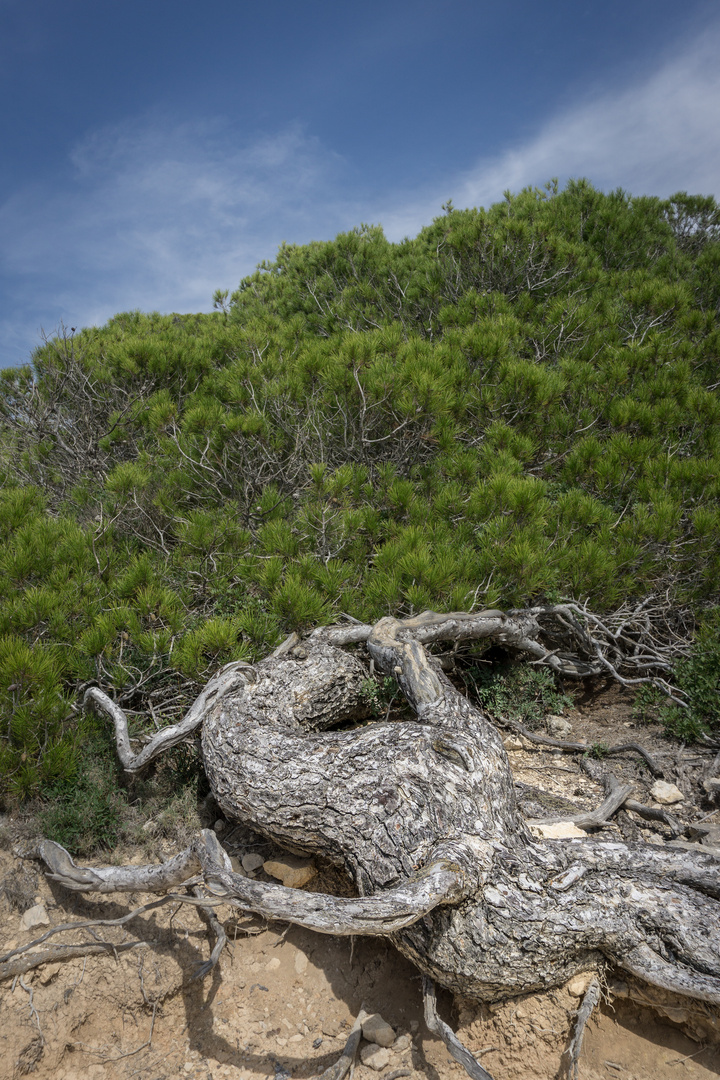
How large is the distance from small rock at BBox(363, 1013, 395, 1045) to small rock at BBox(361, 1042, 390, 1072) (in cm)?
2

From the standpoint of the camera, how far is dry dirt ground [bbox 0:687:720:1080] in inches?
74.9

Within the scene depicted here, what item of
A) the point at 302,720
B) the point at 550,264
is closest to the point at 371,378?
the point at 302,720

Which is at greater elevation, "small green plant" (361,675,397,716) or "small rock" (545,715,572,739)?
"small green plant" (361,675,397,716)

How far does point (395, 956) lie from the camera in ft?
7.64

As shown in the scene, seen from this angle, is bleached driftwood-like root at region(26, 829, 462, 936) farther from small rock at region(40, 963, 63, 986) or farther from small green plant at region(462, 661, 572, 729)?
small green plant at region(462, 661, 572, 729)

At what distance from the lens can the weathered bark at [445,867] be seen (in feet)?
5.92

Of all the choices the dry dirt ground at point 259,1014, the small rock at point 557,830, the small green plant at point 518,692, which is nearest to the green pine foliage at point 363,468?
the small green plant at point 518,692

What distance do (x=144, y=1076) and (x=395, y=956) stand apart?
3.22 ft

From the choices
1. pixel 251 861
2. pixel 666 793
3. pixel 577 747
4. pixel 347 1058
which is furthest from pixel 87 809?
pixel 666 793

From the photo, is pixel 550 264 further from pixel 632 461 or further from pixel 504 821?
pixel 504 821

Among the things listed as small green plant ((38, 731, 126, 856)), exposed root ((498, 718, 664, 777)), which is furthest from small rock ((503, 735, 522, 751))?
small green plant ((38, 731, 126, 856))

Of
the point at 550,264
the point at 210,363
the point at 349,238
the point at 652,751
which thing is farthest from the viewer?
the point at 349,238

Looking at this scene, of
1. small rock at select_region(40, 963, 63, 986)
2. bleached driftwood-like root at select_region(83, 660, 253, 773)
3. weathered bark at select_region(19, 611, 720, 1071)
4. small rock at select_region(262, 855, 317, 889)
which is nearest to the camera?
weathered bark at select_region(19, 611, 720, 1071)

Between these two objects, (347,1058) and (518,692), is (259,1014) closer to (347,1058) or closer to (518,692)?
(347,1058)
